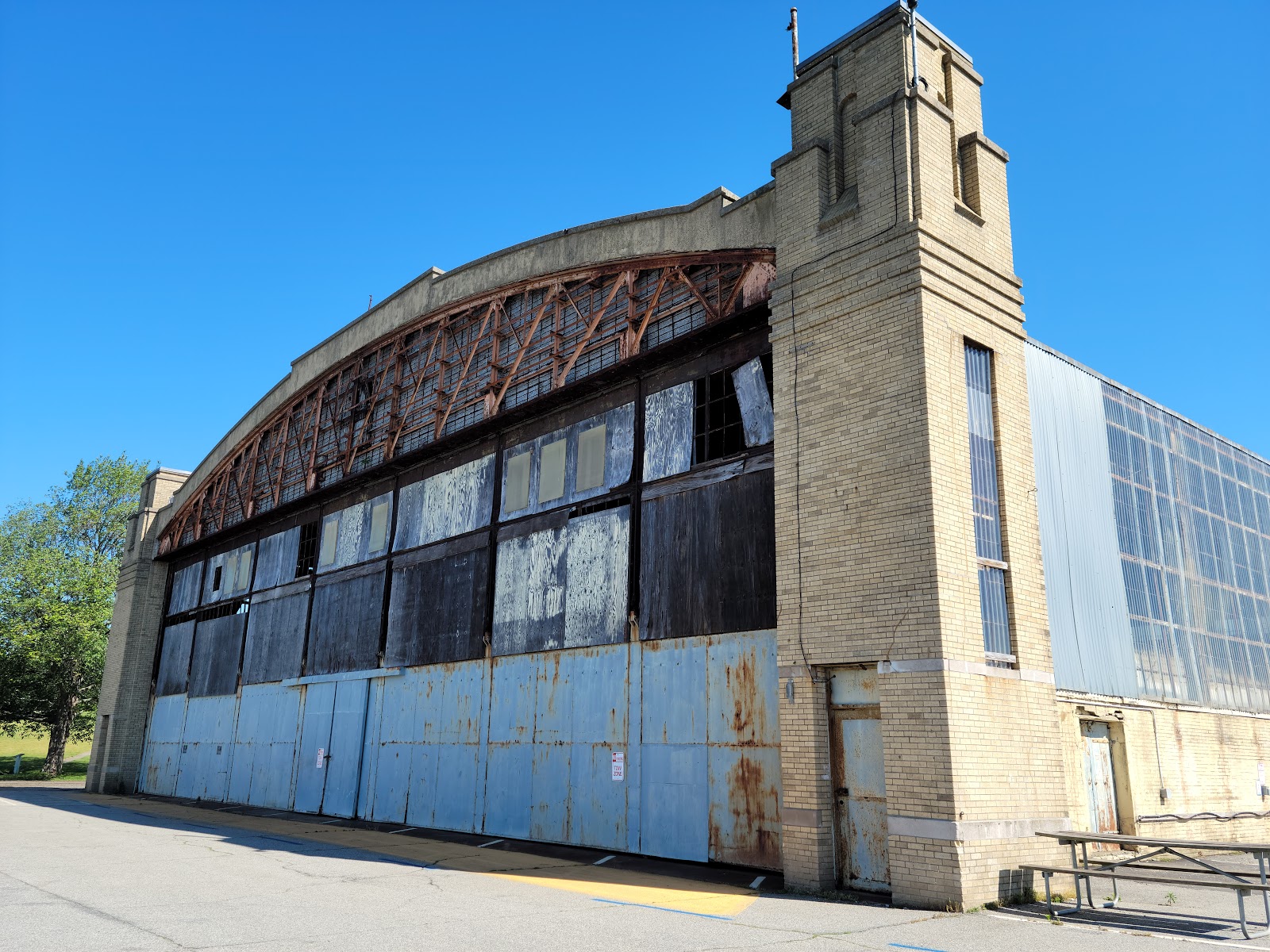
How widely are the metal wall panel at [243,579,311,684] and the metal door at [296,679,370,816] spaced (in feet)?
5.78

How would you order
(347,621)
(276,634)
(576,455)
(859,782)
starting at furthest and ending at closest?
(276,634) → (347,621) → (576,455) → (859,782)

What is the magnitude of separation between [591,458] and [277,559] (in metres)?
13.9

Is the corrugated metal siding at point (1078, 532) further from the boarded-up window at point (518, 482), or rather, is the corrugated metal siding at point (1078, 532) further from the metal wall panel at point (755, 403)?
the boarded-up window at point (518, 482)

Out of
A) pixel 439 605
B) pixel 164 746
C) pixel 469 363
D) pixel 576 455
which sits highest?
pixel 469 363

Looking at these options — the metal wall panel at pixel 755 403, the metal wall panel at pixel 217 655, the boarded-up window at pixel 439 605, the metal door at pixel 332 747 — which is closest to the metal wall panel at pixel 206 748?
the metal wall panel at pixel 217 655

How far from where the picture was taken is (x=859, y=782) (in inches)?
458

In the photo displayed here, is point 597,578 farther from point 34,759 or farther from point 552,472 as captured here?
point 34,759

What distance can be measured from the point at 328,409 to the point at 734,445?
15.9m

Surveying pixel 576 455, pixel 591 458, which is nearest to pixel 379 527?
pixel 576 455

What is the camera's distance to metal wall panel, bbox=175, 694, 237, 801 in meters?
27.2

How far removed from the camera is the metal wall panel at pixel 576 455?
16.9 m

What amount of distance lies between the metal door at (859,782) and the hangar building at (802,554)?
0.13 ft

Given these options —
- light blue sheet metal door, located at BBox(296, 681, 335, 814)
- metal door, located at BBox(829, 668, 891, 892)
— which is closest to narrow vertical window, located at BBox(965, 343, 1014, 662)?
metal door, located at BBox(829, 668, 891, 892)

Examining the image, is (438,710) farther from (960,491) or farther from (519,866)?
(960,491)
